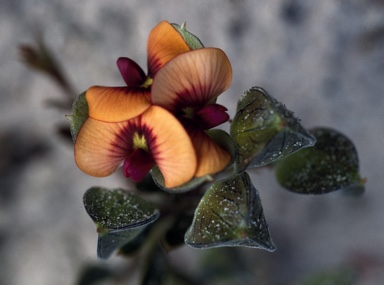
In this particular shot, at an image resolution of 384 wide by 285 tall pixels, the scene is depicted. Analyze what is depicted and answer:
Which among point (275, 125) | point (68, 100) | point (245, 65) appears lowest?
point (68, 100)

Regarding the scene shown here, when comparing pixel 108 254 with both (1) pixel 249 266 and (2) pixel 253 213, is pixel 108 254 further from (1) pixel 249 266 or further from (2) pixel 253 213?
(1) pixel 249 266

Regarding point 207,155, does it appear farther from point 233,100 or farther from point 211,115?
point 233,100

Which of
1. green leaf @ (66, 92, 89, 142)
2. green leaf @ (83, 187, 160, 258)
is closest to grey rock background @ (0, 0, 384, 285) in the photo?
green leaf @ (83, 187, 160, 258)

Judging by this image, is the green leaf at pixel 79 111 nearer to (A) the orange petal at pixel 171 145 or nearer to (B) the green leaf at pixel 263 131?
(A) the orange petal at pixel 171 145

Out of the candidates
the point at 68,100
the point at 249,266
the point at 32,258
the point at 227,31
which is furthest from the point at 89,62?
the point at 249,266

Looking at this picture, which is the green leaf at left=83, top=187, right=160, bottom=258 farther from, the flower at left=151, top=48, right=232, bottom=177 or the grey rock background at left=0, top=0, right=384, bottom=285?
the grey rock background at left=0, top=0, right=384, bottom=285

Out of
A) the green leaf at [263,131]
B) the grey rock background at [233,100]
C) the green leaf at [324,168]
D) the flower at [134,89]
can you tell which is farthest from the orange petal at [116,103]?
the grey rock background at [233,100]
